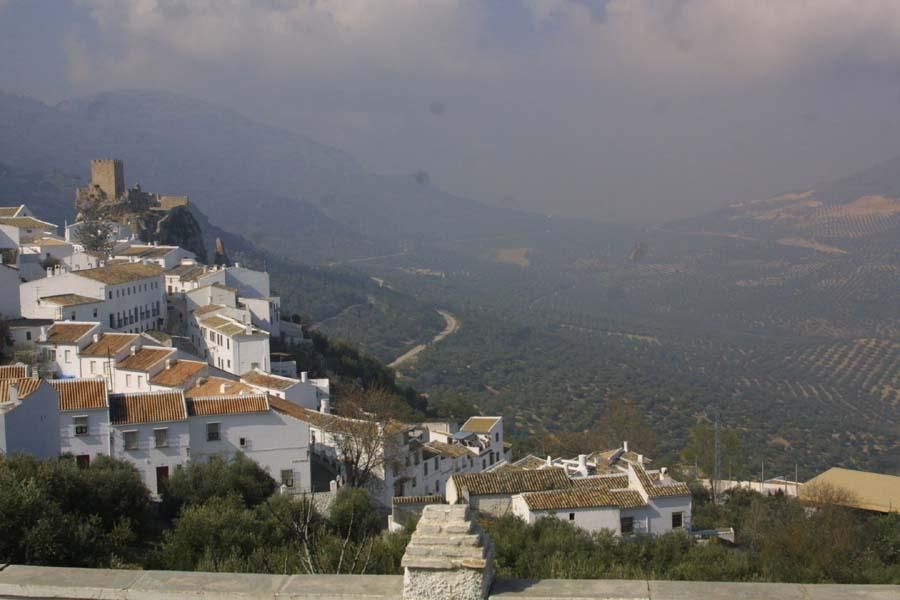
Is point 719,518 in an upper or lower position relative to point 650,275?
lower

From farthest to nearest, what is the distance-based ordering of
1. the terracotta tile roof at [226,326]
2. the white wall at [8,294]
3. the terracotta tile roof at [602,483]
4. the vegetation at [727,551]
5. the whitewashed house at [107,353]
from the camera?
the white wall at [8,294]
the terracotta tile roof at [226,326]
the whitewashed house at [107,353]
the terracotta tile roof at [602,483]
the vegetation at [727,551]

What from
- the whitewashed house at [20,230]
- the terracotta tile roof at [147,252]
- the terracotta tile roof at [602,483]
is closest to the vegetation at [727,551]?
the terracotta tile roof at [602,483]

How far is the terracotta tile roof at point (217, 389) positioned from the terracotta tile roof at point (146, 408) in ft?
4.71

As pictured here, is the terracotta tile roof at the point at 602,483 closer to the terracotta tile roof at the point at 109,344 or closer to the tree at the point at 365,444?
the tree at the point at 365,444

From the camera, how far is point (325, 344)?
44125mm

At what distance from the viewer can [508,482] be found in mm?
21469

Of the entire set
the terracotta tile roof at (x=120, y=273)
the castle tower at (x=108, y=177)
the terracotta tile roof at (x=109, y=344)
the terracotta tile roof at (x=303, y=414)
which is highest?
the castle tower at (x=108, y=177)

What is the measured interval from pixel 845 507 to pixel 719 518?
169 inches

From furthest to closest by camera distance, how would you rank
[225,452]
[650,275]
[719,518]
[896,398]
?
[650,275], [896,398], [719,518], [225,452]

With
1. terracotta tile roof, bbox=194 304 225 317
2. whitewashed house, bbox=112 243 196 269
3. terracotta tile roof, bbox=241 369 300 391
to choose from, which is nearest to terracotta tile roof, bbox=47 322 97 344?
terracotta tile roof, bbox=241 369 300 391

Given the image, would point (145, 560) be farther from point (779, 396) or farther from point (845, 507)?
point (779, 396)

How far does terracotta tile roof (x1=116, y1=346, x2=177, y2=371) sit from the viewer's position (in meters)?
26.6

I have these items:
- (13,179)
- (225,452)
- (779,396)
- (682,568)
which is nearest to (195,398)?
(225,452)

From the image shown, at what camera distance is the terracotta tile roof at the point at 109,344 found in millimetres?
27891
